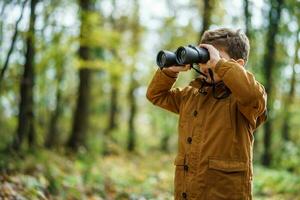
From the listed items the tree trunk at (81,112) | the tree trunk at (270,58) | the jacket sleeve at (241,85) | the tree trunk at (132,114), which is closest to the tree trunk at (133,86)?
the tree trunk at (132,114)

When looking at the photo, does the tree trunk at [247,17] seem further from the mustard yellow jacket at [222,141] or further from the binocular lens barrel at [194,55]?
the binocular lens barrel at [194,55]

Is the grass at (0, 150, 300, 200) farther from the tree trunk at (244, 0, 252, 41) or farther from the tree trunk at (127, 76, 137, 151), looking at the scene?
the tree trunk at (127, 76, 137, 151)

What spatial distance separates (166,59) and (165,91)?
1.28ft

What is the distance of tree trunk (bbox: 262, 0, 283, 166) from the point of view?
861cm

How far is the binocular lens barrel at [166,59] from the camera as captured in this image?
9.94 ft

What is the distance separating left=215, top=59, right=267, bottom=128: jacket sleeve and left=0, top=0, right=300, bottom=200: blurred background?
258cm

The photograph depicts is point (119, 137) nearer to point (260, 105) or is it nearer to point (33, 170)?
point (33, 170)

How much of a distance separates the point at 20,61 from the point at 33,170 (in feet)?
21.0

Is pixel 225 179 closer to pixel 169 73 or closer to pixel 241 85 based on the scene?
pixel 241 85

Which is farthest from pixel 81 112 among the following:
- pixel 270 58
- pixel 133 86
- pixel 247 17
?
pixel 247 17

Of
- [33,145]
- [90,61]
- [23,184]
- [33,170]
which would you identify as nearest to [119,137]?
[90,61]

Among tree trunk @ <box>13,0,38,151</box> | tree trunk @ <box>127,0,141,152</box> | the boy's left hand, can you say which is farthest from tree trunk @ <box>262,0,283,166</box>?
tree trunk @ <box>127,0,141,152</box>

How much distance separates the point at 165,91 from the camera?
3389mm

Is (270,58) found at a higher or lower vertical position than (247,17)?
lower
